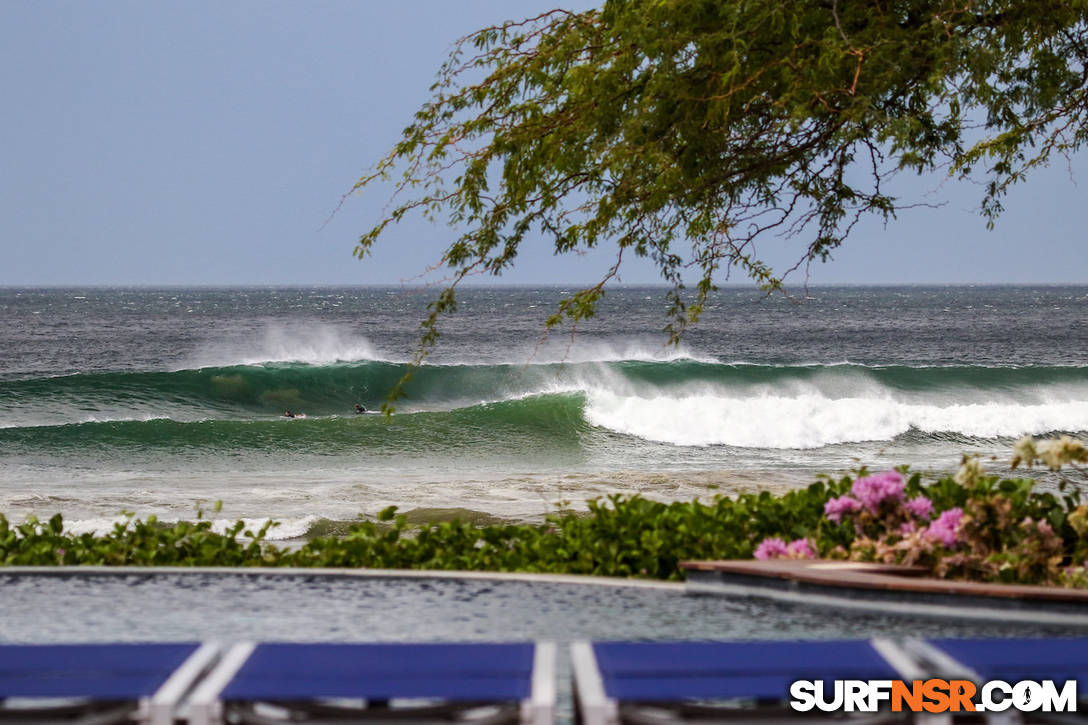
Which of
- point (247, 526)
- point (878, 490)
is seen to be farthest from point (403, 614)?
point (247, 526)

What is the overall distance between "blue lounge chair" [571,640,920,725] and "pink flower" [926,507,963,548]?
7.38ft

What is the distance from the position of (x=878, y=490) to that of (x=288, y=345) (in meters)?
42.7

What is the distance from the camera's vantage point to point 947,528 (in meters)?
4.69

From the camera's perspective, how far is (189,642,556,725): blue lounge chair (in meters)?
2.28

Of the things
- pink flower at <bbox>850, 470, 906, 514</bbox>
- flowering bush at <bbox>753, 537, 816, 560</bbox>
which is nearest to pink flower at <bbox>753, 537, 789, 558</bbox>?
flowering bush at <bbox>753, 537, 816, 560</bbox>

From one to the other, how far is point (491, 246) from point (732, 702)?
4.15 m

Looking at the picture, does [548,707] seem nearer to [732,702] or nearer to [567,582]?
[732,702]

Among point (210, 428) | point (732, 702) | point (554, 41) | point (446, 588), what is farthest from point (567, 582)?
point (210, 428)

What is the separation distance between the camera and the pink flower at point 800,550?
4.97 meters

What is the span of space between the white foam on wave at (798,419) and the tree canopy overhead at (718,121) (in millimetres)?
12980

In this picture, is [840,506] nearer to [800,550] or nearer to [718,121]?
[800,550]

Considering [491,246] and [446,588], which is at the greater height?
[491,246]

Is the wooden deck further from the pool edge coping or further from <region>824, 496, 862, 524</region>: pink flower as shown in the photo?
<region>824, 496, 862, 524</region>: pink flower

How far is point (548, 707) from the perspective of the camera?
2.26 m
